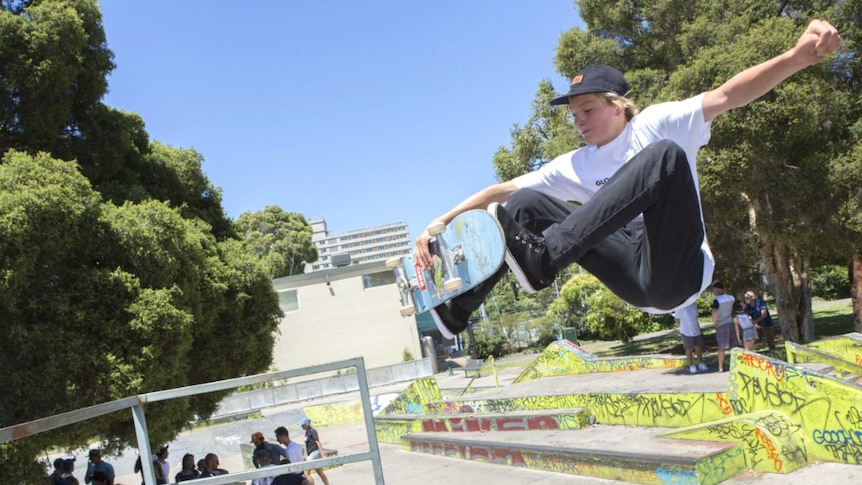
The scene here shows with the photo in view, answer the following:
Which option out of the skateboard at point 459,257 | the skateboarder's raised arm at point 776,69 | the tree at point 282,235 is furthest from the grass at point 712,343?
the tree at point 282,235

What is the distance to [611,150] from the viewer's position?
334 cm

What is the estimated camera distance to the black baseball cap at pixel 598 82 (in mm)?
3203

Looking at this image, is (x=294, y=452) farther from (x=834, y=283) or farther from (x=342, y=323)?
(x=834, y=283)

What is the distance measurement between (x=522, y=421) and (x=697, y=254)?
11.7 metres

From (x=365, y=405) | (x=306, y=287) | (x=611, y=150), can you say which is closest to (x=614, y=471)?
(x=365, y=405)

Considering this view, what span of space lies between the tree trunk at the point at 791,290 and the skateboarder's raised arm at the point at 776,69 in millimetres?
18327

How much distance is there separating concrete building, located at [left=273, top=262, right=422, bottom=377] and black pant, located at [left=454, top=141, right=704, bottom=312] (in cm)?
3182

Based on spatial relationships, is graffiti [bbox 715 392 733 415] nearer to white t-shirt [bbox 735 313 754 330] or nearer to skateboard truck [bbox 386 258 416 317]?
white t-shirt [bbox 735 313 754 330]

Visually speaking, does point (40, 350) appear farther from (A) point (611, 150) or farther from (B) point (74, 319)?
(A) point (611, 150)

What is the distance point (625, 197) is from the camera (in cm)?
293

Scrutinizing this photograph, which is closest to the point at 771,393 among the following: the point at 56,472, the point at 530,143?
the point at 56,472

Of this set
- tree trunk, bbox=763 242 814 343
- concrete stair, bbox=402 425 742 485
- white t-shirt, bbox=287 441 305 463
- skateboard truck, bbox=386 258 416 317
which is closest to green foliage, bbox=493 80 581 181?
tree trunk, bbox=763 242 814 343

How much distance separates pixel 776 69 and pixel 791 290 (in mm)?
19492

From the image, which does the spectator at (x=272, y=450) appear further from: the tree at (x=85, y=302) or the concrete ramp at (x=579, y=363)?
the concrete ramp at (x=579, y=363)
